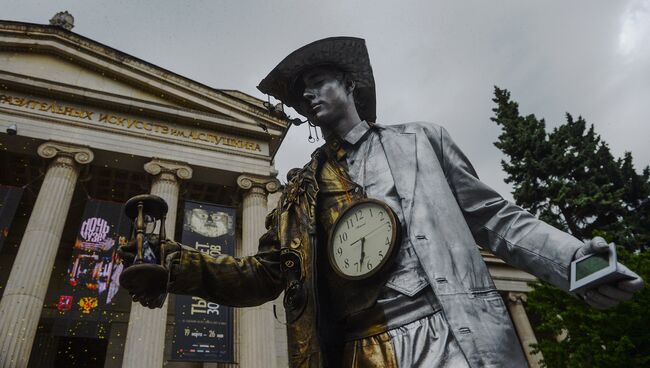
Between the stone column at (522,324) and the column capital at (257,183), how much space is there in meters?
15.8

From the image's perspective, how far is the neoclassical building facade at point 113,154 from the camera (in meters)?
14.9

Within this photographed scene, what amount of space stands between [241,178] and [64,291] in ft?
23.7

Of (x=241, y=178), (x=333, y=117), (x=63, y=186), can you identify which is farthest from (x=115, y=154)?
(x=333, y=117)

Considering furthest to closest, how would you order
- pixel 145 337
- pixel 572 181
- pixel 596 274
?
pixel 572 181, pixel 145 337, pixel 596 274

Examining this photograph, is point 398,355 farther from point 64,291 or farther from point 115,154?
point 115,154

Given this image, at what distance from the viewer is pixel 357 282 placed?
82.1 inches

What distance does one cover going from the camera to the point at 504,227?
83.9 inches

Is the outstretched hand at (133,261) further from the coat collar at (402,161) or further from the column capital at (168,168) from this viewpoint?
the column capital at (168,168)

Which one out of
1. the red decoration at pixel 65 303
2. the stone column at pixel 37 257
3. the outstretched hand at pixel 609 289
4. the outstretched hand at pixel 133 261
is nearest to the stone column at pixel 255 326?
the red decoration at pixel 65 303

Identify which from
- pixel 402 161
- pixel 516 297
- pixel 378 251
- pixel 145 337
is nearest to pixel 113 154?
pixel 145 337

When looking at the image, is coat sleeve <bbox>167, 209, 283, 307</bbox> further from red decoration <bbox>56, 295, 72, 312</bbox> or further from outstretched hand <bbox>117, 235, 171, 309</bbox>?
red decoration <bbox>56, 295, 72, 312</bbox>

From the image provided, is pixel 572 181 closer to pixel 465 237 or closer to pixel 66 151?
pixel 66 151

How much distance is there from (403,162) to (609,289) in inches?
41.9

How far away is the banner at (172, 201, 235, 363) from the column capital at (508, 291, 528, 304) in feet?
57.8
